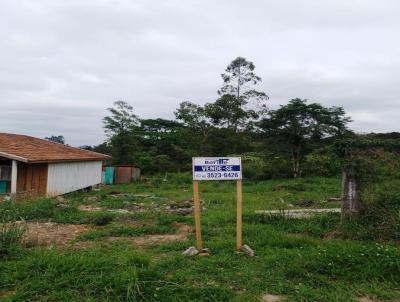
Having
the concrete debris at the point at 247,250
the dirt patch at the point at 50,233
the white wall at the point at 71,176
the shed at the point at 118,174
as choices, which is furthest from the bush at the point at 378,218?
the shed at the point at 118,174

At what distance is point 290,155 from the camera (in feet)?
80.3

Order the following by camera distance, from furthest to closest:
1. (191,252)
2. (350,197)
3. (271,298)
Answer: (350,197)
(191,252)
(271,298)

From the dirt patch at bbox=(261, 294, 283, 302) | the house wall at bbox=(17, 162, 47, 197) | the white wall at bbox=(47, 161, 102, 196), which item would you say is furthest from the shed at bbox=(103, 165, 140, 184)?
the dirt patch at bbox=(261, 294, 283, 302)

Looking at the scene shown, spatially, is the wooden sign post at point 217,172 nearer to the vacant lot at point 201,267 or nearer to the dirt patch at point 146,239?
the vacant lot at point 201,267

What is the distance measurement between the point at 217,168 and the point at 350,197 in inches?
118

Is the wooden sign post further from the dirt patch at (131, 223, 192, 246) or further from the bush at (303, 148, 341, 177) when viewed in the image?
the bush at (303, 148, 341, 177)

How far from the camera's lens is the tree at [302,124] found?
→ 77.0 feet

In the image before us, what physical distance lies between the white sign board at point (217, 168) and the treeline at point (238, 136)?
45.4 feet

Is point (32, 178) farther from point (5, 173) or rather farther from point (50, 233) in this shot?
point (50, 233)

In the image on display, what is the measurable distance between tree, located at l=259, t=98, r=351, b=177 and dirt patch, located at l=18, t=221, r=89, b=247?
18.2m

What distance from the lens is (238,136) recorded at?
29953 mm

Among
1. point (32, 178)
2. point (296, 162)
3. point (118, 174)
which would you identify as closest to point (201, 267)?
point (32, 178)

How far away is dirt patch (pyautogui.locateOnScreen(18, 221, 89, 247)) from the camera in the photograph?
6.30m

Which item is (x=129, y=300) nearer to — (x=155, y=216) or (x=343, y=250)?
(x=343, y=250)
